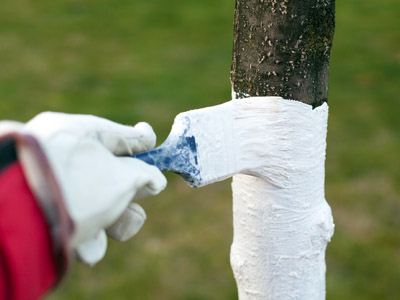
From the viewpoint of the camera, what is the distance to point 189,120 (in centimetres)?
88

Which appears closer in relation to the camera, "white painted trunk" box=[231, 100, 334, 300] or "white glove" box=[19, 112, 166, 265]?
"white glove" box=[19, 112, 166, 265]

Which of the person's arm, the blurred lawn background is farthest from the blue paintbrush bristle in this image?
the blurred lawn background

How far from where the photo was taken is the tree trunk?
921 mm

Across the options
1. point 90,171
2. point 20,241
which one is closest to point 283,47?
point 90,171

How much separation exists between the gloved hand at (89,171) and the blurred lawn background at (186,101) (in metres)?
1.73

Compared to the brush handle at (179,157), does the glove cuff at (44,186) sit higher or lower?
higher

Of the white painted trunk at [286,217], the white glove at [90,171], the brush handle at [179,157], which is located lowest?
the white painted trunk at [286,217]

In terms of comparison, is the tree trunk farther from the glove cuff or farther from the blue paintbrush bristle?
the glove cuff

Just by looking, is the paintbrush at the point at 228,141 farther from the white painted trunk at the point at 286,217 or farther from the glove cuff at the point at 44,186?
the glove cuff at the point at 44,186

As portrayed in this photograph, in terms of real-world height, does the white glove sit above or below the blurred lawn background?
above

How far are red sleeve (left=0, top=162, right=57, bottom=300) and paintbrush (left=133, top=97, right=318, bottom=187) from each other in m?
0.25

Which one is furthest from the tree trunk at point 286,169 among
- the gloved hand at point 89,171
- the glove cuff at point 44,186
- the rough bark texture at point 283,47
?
the glove cuff at point 44,186

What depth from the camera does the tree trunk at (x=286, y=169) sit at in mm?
921

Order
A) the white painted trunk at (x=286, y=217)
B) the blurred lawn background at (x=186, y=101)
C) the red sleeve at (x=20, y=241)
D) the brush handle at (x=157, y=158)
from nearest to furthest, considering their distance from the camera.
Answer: the red sleeve at (x=20, y=241), the brush handle at (x=157, y=158), the white painted trunk at (x=286, y=217), the blurred lawn background at (x=186, y=101)
